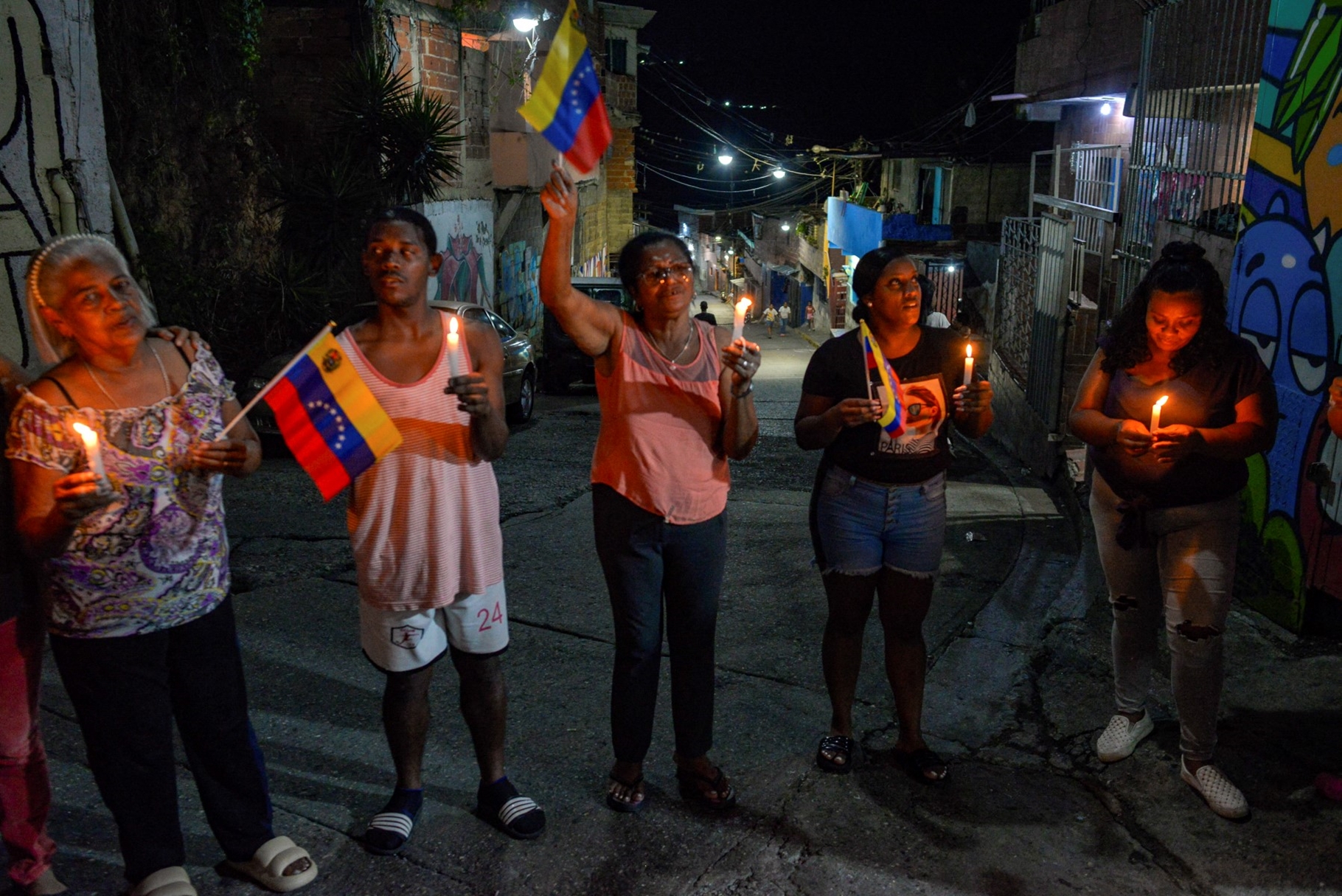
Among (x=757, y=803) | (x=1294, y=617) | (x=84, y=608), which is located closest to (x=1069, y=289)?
(x=1294, y=617)

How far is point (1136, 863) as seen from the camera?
3.25 m

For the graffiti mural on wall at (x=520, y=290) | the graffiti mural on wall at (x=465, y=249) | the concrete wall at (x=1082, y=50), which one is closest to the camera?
the concrete wall at (x=1082, y=50)

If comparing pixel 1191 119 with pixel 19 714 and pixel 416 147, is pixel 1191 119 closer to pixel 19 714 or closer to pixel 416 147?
pixel 19 714

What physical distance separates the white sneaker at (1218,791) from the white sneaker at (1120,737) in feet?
0.73

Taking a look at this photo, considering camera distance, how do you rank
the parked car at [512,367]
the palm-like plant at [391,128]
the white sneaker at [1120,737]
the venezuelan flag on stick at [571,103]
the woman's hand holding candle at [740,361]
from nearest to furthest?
the venezuelan flag on stick at [571,103] < the woman's hand holding candle at [740,361] < the white sneaker at [1120,737] < the parked car at [512,367] < the palm-like plant at [391,128]

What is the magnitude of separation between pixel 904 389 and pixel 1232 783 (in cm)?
174

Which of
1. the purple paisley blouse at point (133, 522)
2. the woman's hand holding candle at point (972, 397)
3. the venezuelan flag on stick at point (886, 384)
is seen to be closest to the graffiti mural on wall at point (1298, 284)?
the woman's hand holding candle at point (972, 397)

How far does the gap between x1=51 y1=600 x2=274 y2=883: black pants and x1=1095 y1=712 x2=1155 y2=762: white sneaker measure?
2.89 meters

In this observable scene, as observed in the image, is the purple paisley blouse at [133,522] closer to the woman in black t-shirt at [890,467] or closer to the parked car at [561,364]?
the woman in black t-shirt at [890,467]

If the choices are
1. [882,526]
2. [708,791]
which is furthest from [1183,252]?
[708,791]

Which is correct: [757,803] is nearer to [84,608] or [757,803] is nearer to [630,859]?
[630,859]

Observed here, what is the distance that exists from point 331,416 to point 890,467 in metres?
1.82

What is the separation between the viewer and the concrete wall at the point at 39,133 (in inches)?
232

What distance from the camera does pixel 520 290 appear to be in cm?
1941
